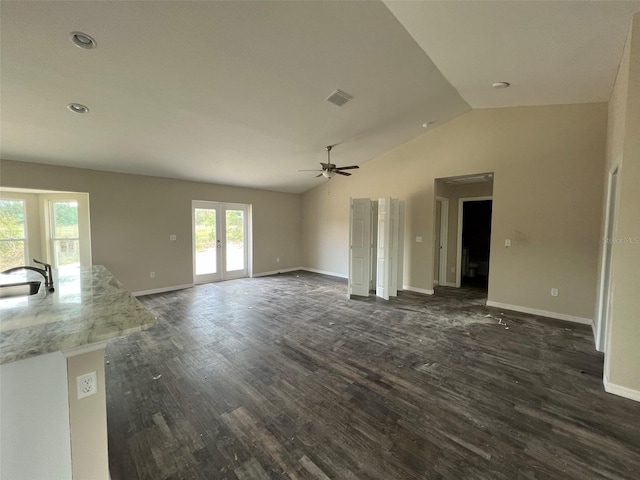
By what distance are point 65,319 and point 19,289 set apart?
100 centimetres

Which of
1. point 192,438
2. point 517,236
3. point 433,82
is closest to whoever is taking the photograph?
point 192,438

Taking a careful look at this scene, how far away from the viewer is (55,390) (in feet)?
3.93

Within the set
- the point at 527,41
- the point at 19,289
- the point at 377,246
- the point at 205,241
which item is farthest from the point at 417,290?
the point at 19,289

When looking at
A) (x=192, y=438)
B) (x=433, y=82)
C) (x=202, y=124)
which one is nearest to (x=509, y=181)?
(x=433, y=82)

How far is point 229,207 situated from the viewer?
23.3 feet

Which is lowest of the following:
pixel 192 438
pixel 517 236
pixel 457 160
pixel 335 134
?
pixel 192 438

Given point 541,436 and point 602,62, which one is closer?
point 541,436

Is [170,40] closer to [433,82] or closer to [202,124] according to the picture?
[202,124]

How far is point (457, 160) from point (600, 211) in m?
2.23

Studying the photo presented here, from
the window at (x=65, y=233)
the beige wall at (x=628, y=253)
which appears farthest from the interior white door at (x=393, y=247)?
the window at (x=65, y=233)

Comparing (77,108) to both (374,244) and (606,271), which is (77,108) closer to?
(374,244)

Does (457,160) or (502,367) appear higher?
(457,160)

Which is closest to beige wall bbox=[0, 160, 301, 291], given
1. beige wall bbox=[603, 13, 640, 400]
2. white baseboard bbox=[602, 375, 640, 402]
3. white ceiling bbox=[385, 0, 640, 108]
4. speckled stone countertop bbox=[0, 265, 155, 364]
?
speckled stone countertop bbox=[0, 265, 155, 364]

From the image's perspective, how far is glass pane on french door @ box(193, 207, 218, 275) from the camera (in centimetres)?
652
